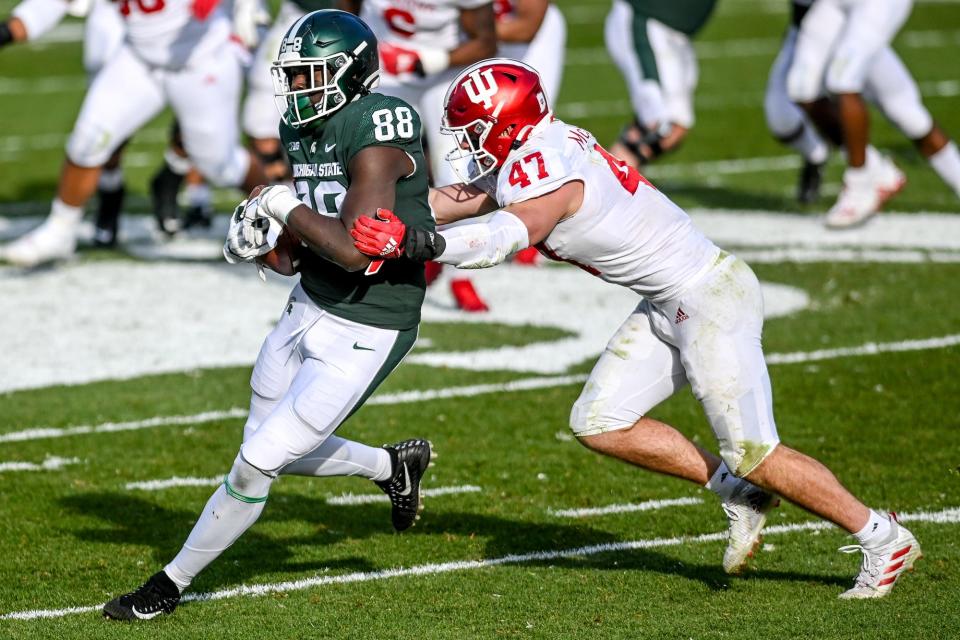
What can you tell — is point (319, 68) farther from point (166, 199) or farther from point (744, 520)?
point (166, 199)

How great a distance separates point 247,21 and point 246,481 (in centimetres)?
532

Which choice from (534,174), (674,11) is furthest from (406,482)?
(674,11)

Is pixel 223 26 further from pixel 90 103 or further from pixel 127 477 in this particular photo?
pixel 127 477

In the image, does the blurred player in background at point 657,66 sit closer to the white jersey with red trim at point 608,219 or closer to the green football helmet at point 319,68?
the white jersey with red trim at point 608,219

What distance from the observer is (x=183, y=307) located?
8.05 metres

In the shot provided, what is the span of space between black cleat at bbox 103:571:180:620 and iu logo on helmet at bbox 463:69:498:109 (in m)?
1.57

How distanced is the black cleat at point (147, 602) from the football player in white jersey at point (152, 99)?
4.43m

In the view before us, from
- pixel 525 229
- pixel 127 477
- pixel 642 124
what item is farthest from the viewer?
pixel 642 124

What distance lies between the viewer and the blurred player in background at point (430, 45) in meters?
7.52

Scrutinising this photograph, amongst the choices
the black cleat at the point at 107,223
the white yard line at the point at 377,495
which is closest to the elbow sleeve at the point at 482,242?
the white yard line at the point at 377,495

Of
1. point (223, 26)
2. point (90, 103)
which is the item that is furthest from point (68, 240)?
point (223, 26)

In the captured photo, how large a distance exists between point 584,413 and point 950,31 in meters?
16.7

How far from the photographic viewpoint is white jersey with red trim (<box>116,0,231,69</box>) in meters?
8.11

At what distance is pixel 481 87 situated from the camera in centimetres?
421
